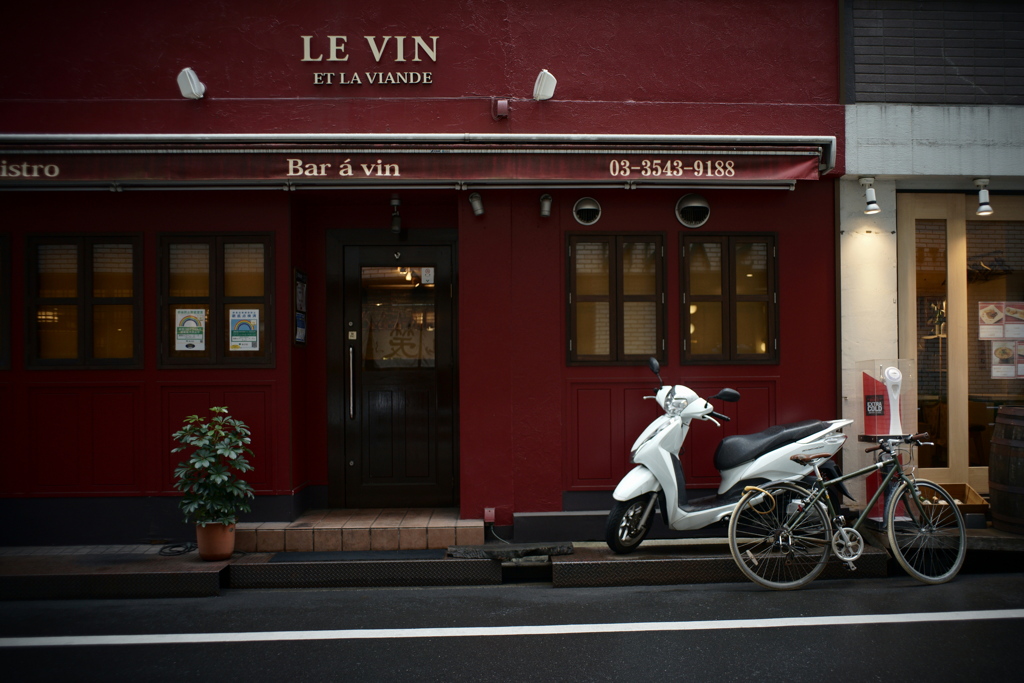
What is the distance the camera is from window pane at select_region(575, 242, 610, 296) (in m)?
6.68

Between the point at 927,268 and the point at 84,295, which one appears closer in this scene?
the point at 84,295

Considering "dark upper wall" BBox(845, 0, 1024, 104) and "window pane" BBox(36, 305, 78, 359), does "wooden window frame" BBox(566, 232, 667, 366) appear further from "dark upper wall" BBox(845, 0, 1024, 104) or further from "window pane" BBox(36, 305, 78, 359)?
"window pane" BBox(36, 305, 78, 359)

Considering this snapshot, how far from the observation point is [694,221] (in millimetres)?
6715

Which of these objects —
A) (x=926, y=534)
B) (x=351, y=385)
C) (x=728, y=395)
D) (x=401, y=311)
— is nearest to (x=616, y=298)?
(x=728, y=395)

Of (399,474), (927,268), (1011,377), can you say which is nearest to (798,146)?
(927,268)

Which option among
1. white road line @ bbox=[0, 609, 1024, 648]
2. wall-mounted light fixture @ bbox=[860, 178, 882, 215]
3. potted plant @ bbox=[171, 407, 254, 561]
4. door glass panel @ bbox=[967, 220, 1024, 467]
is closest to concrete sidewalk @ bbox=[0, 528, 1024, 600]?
potted plant @ bbox=[171, 407, 254, 561]

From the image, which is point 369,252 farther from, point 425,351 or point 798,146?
point 798,146

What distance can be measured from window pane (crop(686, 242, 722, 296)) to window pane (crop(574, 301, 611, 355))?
3.09 feet

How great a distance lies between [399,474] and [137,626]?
2.86 metres

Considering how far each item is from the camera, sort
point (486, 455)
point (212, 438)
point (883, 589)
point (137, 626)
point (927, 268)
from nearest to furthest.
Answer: point (137, 626) → point (883, 589) → point (212, 438) → point (486, 455) → point (927, 268)

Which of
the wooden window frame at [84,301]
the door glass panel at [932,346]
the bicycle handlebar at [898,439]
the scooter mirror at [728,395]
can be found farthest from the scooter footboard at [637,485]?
the wooden window frame at [84,301]

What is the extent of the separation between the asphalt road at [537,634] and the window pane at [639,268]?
280 centimetres

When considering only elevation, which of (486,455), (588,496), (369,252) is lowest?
(588,496)

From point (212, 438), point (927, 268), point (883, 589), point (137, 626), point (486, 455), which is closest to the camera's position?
point (137, 626)
